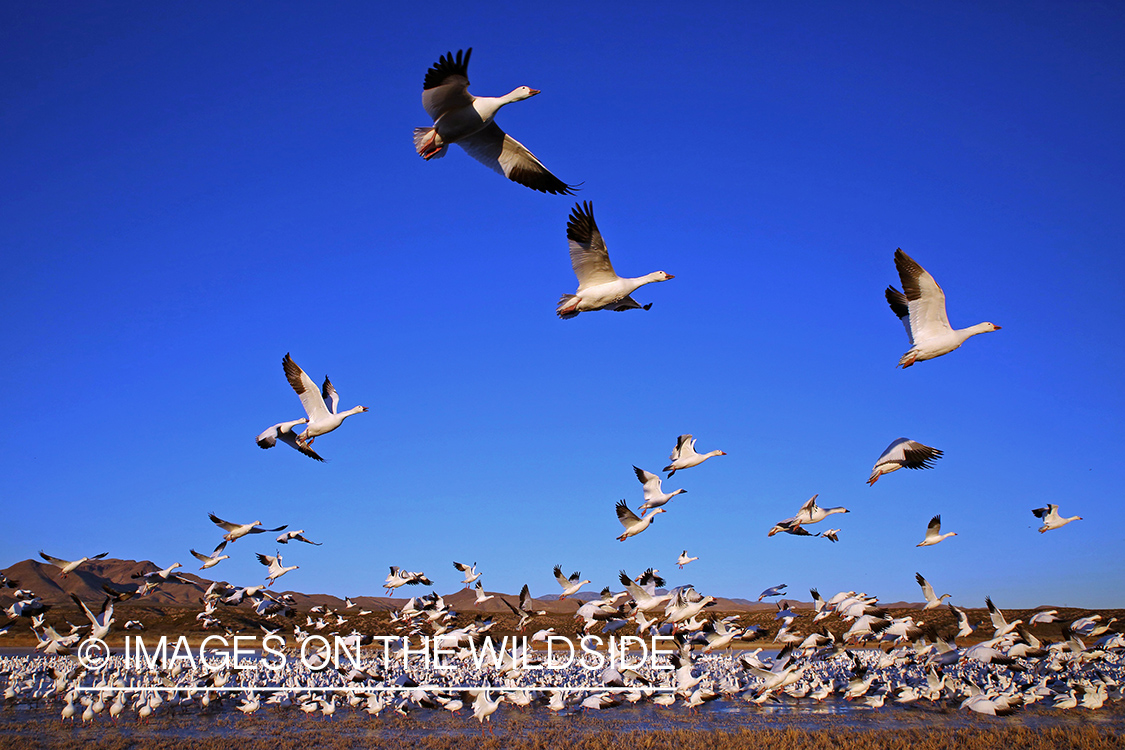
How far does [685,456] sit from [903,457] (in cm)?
379

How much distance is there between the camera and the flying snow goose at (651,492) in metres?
15.1

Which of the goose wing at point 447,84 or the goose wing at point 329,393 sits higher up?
the goose wing at point 447,84

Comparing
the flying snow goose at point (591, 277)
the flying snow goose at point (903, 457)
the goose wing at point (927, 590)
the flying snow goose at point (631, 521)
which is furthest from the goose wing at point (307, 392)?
the goose wing at point (927, 590)

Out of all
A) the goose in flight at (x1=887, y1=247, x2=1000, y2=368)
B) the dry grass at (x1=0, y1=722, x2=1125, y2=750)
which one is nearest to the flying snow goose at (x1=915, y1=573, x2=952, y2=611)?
the dry grass at (x1=0, y1=722, x2=1125, y2=750)

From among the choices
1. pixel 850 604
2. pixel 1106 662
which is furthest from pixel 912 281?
pixel 1106 662

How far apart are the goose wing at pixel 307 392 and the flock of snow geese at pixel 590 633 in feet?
0.08

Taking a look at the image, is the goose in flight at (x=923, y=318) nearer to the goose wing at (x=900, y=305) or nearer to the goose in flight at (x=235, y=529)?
the goose wing at (x=900, y=305)

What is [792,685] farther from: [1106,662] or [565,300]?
[1106,662]

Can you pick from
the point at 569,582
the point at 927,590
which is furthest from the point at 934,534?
the point at 569,582

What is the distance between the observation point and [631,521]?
1542 centimetres

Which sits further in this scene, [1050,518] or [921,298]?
[1050,518]

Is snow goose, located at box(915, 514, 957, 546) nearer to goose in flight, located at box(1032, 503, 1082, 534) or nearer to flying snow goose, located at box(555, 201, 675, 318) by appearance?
goose in flight, located at box(1032, 503, 1082, 534)

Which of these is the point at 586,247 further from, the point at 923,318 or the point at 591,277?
the point at 923,318

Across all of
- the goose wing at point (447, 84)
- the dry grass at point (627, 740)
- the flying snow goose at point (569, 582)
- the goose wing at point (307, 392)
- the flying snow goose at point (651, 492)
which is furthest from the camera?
the flying snow goose at point (569, 582)
